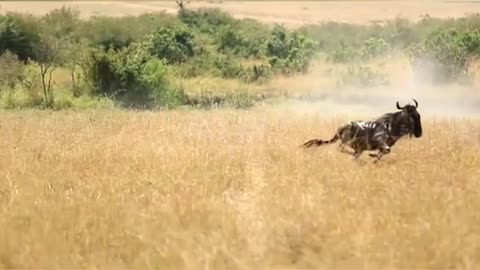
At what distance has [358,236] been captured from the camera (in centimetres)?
539

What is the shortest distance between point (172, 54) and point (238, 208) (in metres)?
28.1

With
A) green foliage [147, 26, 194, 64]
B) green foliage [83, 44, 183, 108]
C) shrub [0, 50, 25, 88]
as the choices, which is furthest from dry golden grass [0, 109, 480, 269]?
green foliage [147, 26, 194, 64]

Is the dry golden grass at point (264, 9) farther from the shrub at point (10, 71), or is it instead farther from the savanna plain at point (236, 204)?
the savanna plain at point (236, 204)

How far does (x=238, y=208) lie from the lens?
6.00 meters

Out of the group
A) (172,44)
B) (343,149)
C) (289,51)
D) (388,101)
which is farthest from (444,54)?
(172,44)

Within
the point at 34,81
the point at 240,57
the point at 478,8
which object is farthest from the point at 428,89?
the point at 240,57

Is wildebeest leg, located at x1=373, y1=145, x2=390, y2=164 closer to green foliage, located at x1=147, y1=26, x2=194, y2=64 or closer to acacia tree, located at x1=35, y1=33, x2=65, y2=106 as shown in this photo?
acacia tree, located at x1=35, y1=33, x2=65, y2=106

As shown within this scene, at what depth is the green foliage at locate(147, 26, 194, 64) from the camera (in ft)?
108

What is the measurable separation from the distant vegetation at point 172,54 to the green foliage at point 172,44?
0.06 meters

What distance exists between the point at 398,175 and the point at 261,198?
5.05 ft

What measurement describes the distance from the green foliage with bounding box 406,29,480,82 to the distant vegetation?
0.03 meters

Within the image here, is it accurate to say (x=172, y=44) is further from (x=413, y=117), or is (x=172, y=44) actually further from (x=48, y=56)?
(x=413, y=117)

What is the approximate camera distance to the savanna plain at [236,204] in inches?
208

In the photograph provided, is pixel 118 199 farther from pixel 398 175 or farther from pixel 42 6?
pixel 42 6
